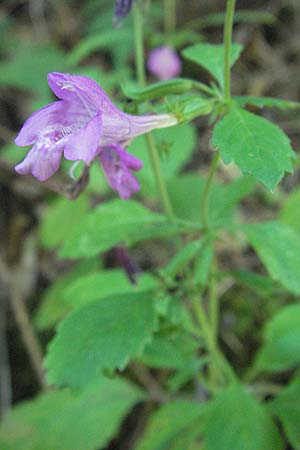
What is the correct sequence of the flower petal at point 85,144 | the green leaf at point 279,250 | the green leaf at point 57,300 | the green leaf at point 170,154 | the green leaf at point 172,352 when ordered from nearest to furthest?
1. the flower petal at point 85,144
2. the green leaf at point 279,250
3. the green leaf at point 172,352
4. the green leaf at point 170,154
5. the green leaf at point 57,300

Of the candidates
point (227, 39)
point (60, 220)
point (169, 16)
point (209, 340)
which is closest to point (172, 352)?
point (209, 340)

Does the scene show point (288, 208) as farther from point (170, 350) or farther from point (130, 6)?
point (130, 6)

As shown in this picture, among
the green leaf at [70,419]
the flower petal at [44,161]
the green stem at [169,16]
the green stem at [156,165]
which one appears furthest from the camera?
the green stem at [169,16]

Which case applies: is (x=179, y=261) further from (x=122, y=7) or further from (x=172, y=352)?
(x=122, y=7)

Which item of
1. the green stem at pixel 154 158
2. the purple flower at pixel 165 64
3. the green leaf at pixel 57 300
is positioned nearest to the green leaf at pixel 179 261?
the green stem at pixel 154 158

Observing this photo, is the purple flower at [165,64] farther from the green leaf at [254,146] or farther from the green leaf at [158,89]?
the green leaf at [254,146]

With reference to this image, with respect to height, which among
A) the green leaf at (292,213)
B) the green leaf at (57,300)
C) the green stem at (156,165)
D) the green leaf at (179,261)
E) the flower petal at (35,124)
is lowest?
the green leaf at (57,300)

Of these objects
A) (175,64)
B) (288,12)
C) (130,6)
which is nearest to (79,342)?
(130,6)

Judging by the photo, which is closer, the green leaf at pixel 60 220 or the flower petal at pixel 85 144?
the flower petal at pixel 85 144
